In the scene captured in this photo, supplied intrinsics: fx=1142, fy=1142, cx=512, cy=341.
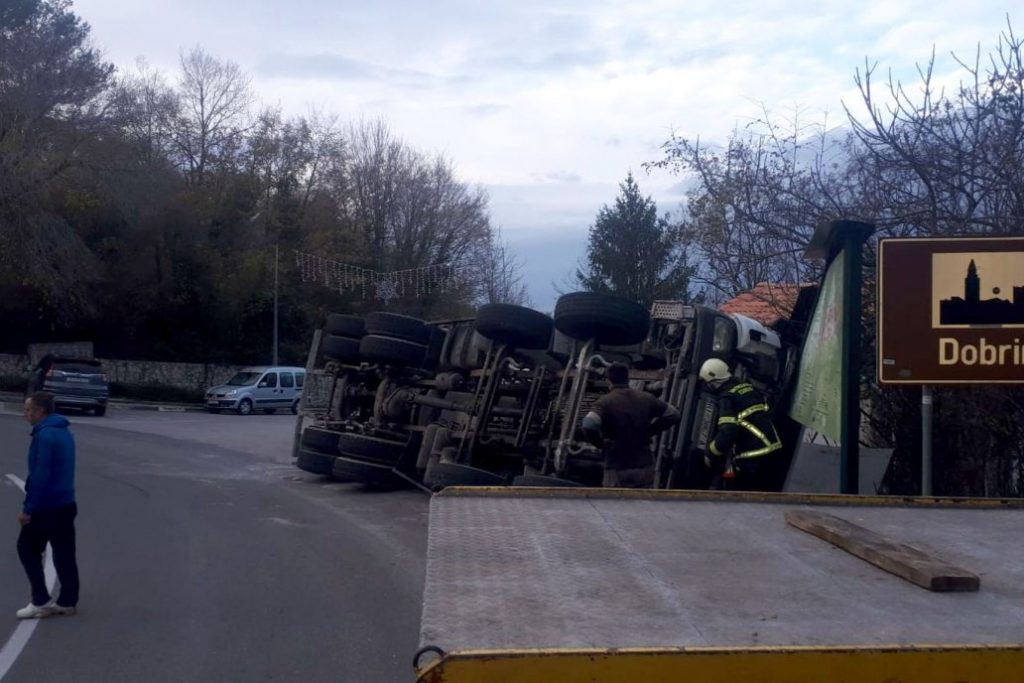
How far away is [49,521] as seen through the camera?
8.38 m

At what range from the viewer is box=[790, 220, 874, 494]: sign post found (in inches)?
265

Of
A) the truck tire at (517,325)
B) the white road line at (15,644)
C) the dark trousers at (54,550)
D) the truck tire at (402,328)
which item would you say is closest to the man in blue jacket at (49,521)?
the dark trousers at (54,550)

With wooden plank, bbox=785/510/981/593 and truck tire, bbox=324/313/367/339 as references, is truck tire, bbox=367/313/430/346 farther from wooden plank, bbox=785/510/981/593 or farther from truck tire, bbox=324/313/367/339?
wooden plank, bbox=785/510/981/593

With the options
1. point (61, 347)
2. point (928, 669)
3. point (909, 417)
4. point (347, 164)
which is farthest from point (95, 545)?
point (347, 164)

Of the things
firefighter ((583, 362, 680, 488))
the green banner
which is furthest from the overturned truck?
the green banner

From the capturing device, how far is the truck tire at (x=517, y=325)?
12648 millimetres

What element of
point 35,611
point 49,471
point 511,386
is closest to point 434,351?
point 511,386

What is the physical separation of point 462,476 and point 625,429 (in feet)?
11.1

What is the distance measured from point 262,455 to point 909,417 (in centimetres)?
1386

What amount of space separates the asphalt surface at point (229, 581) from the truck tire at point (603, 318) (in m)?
2.70

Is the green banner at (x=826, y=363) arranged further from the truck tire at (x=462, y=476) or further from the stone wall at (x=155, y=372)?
the stone wall at (x=155, y=372)

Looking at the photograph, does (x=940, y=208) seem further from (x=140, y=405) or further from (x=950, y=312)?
(x=140, y=405)

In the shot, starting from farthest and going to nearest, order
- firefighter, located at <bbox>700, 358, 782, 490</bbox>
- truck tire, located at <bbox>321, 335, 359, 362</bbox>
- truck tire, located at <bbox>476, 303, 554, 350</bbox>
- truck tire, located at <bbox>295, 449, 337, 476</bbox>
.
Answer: truck tire, located at <bbox>321, 335, 359, 362</bbox>, truck tire, located at <bbox>295, 449, 337, 476</bbox>, truck tire, located at <bbox>476, 303, 554, 350</bbox>, firefighter, located at <bbox>700, 358, 782, 490</bbox>

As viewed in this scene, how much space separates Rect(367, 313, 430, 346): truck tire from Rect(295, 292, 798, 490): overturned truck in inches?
0.6
